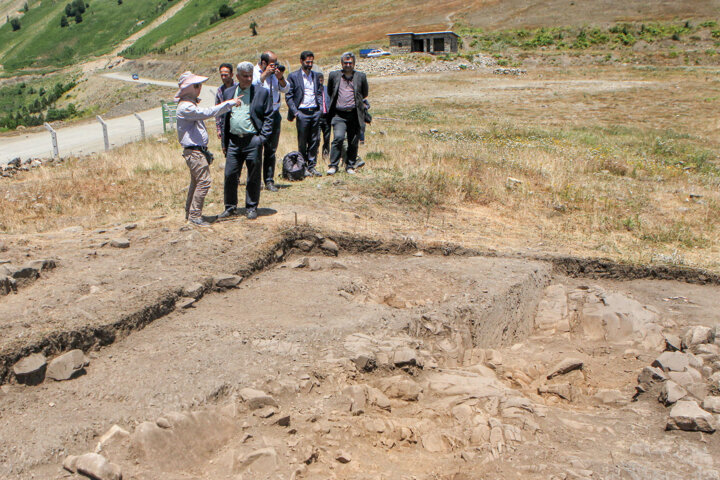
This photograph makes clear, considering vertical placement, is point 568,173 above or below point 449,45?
below

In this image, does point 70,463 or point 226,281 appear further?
point 226,281

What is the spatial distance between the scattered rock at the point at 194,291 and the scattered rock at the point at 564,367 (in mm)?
3237

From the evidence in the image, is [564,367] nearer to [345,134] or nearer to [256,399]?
[256,399]

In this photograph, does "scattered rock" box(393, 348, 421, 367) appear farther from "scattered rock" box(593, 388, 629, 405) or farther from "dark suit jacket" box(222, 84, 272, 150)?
"dark suit jacket" box(222, 84, 272, 150)

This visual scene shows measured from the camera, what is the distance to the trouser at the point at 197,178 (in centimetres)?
732

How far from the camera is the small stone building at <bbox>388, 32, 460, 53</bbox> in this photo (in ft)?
169

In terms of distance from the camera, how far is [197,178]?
7441mm

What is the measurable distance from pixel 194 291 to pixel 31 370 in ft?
5.66

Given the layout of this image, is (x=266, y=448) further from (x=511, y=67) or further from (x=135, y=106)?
(x=511, y=67)

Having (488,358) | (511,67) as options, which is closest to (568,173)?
(488,358)

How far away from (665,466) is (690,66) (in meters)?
43.7

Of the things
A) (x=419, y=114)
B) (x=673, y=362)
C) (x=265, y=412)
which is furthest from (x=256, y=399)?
(x=419, y=114)

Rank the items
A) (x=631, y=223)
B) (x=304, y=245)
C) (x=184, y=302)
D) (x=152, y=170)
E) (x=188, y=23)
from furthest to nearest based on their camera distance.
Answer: (x=188, y=23)
(x=152, y=170)
(x=631, y=223)
(x=304, y=245)
(x=184, y=302)

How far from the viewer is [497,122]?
70.4 ft
